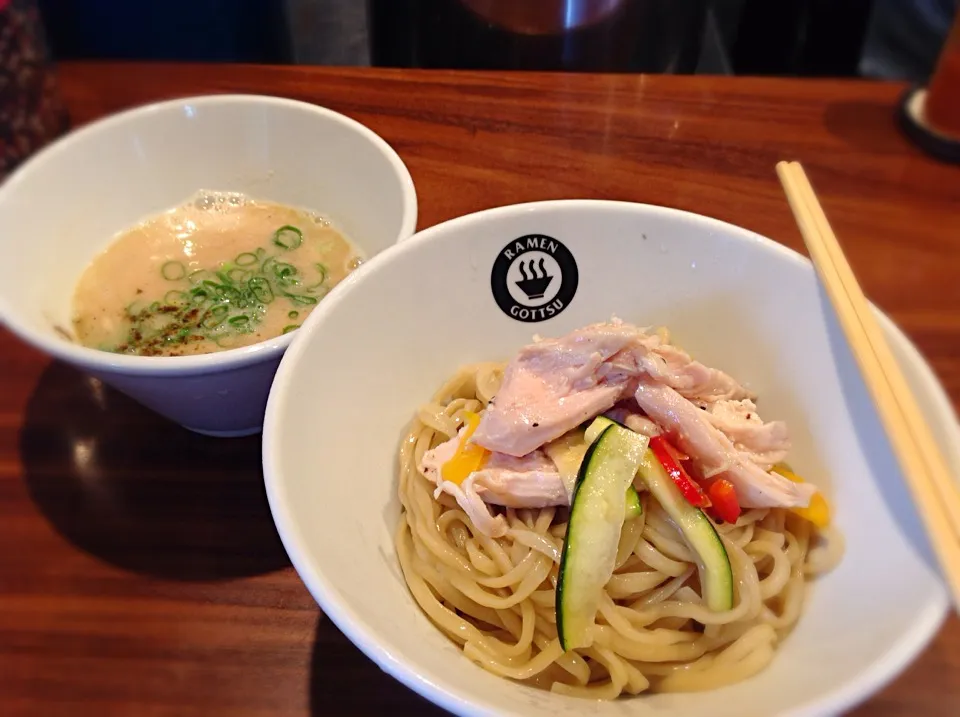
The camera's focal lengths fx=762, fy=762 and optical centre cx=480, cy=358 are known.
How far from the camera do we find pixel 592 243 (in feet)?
4.01

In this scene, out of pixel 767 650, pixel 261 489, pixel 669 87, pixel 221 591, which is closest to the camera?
pixel 767 650

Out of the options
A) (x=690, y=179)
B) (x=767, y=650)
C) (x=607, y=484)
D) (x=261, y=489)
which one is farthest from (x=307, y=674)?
(x=690, y=179)

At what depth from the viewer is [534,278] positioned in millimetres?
1243

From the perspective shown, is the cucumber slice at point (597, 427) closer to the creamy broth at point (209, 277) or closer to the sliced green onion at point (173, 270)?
the creamy broth at point (209, 277)

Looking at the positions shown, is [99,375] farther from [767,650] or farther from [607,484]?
[767,650]

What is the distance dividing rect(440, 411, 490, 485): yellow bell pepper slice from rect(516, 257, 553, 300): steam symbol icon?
0.26 metres

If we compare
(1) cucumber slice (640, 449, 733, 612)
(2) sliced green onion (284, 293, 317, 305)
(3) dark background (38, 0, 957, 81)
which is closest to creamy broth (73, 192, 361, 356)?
(2) sliced green onion (284, 293, 317, 305)

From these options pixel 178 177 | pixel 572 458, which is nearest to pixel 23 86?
pixel 178 177

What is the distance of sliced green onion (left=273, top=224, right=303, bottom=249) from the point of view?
164 cm

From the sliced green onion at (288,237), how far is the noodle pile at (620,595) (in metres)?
0.74

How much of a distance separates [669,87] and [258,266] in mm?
1297

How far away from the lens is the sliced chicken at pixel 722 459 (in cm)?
101

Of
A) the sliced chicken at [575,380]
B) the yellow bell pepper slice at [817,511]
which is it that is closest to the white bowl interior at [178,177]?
the sliced chicken at [575,380]

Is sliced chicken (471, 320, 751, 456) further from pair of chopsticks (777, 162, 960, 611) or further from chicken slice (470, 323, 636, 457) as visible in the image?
pair of chopsticks (777, 162, 960, 611)
